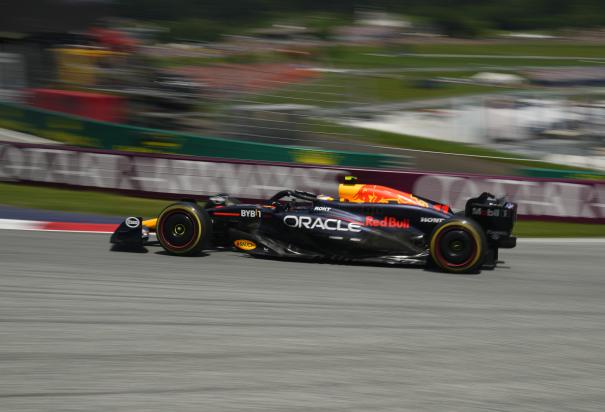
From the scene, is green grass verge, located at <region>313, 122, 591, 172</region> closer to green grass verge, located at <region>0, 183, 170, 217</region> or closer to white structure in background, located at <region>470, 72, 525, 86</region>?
green grass verge, located at <region>0, 183, 170, 217</region>


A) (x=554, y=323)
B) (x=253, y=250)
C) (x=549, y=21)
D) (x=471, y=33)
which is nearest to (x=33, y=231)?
(x=253, y=250)

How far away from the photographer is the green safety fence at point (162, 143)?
571 inches

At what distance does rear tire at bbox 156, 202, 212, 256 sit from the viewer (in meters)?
8.08

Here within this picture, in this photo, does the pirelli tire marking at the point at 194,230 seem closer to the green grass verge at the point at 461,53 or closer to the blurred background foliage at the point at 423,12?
the green grass verge at the point at 461,53

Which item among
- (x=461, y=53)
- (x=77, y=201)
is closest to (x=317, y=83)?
(x=77, y=201)

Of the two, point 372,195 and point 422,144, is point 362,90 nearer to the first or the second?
point 422,144

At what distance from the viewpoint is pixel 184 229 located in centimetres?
814

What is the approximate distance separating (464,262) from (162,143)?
29.9ft

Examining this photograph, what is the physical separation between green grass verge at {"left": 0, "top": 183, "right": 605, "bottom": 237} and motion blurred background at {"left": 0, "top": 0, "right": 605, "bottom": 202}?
7.89ft

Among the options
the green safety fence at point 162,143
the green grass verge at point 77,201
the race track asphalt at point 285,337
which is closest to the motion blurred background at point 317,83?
the green safety fence at point 162,143

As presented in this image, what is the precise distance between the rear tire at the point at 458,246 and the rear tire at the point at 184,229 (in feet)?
8.07

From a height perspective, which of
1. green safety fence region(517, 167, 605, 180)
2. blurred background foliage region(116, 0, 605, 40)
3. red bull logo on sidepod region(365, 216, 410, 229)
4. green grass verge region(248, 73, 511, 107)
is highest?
blurred background foliage region(116, 0, 605, 40)

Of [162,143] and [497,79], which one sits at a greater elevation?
[497,79]

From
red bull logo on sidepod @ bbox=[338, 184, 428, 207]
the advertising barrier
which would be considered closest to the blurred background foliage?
the advertising barrier
